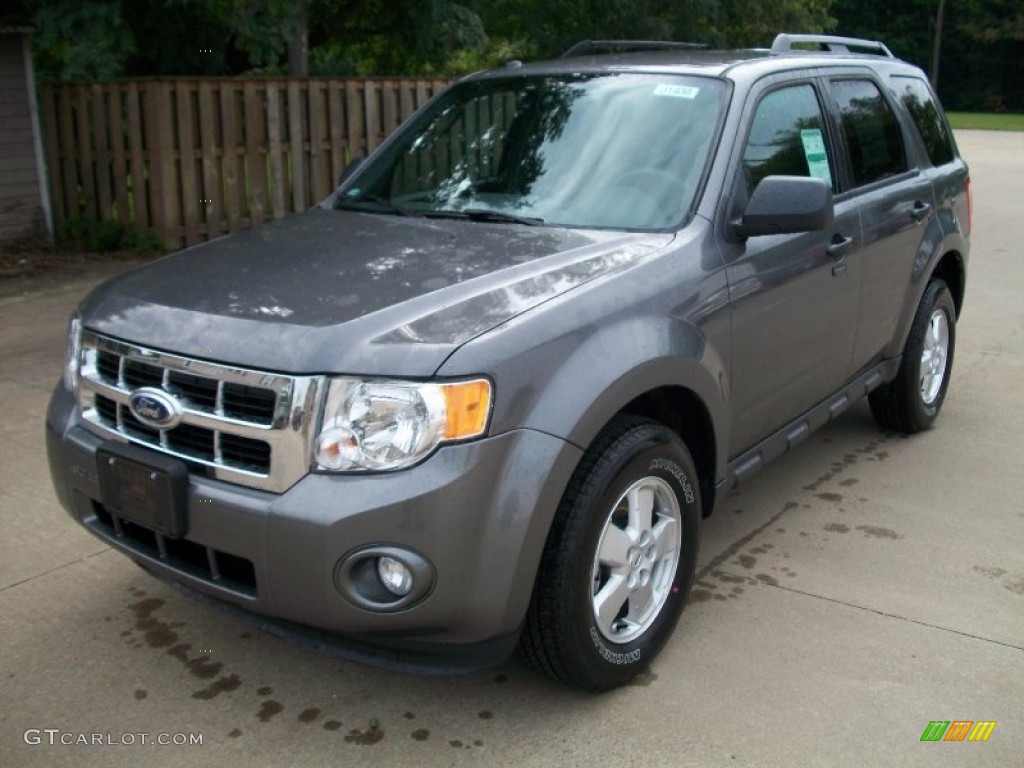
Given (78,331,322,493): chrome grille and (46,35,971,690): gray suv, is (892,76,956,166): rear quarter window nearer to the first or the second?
(46,35,971,690): gray suv

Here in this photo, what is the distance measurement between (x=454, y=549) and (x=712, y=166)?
1.79 m

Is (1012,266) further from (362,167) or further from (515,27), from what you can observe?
(362,167)

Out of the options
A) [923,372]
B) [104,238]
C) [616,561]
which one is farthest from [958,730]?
[104,238]

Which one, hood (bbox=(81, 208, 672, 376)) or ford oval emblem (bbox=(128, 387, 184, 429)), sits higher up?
hood (bbox=(81, 208, 672, 376))

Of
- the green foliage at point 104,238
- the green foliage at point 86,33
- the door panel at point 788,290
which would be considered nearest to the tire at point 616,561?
the door panel at point 788,290

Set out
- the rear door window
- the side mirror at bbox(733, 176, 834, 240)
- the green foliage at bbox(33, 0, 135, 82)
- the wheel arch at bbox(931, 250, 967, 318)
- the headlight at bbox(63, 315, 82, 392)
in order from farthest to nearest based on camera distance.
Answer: the green foliage at bbox(33, 0, 135, 82), the wheel arch at bbox(931, 250, 967, 318), the rear door window, the side mirror at bbox(733, 176, 834, 240), the headlight at bbox(63, 315, 82, 392)

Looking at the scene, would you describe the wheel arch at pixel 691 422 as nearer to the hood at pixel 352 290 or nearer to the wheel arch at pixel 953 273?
the hood at pixel 352 290

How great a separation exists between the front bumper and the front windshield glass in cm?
126

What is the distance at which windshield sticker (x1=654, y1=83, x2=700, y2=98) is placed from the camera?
4.07 meters

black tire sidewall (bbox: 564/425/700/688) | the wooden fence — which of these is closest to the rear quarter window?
black tire sidewall (bbox: 564/425/700/688)

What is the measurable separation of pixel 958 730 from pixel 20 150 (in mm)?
10083

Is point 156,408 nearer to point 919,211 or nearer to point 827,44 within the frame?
point 919,211

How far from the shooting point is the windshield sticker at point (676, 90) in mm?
4070

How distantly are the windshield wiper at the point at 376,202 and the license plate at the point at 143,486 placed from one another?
148 centimetres
